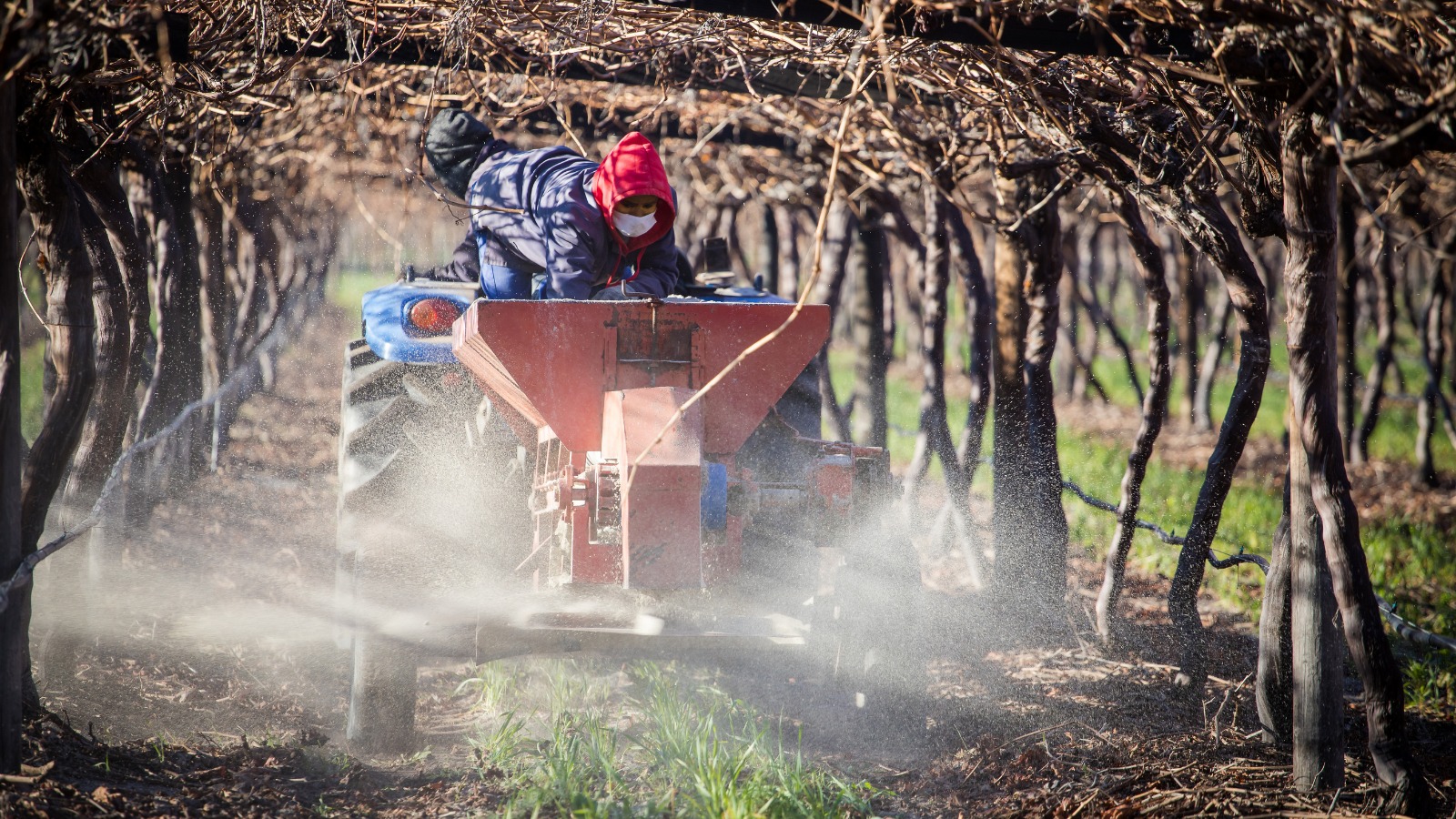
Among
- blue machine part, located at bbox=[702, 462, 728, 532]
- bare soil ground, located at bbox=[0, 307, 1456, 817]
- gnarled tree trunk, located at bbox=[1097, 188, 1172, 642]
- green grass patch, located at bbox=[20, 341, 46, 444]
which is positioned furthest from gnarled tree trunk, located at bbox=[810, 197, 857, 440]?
green grass patch, located at bbox=[20, 341, 46, 444]

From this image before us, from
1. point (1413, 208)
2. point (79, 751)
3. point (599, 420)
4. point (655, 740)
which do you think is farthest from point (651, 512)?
point (1413, 208)

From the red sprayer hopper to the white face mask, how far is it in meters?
0.57

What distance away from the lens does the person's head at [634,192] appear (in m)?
3.13

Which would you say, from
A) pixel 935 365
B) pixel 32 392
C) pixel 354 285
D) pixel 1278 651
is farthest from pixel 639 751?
pixel 354 285

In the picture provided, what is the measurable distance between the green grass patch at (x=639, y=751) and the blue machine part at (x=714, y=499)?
0.66 m

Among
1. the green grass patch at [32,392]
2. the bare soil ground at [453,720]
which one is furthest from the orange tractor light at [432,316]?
the green grass patch at [32,392]

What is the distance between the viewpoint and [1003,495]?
14.1ft

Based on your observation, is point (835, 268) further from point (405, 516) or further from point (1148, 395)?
point (405, 516)

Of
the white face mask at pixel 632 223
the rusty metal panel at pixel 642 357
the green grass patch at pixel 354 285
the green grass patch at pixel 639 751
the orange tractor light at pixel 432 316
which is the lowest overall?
the green grass patch at pixel 639 751

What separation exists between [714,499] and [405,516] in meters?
1.28

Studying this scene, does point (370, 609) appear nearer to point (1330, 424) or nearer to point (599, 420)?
point (599, 420)

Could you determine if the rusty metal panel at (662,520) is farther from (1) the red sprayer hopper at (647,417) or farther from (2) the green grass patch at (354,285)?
(2) the green grass patch at (354,285)

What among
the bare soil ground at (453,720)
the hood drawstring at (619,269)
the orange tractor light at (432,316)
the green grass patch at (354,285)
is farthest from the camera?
the green grass patch at (354,285)

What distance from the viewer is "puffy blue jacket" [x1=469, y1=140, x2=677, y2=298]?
3.24 meters
